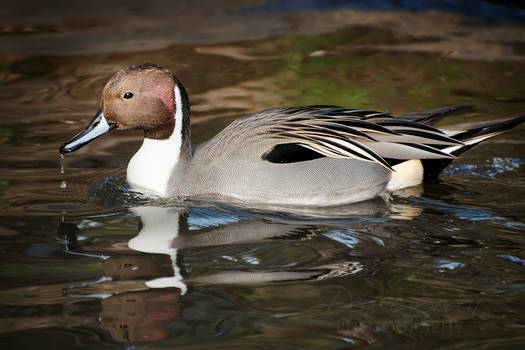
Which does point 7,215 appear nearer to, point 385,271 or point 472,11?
point 385,271

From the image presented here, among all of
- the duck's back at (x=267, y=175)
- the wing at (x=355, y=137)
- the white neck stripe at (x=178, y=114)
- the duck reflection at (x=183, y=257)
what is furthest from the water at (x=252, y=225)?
the white neck stripe at (x=178, y=114)

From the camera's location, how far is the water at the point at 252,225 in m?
3.72

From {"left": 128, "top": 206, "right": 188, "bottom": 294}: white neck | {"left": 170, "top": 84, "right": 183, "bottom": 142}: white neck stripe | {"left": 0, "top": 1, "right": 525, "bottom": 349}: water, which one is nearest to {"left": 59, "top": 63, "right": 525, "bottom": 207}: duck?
{"left": 170, "top": 84, "right": 183, "bottom": 142}: white neck stripe

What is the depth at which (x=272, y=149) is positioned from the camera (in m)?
5.35

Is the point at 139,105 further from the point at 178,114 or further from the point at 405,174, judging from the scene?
the point at 405,174

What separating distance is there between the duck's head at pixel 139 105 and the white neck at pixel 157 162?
29 millimetres

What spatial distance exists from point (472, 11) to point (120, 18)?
429cm

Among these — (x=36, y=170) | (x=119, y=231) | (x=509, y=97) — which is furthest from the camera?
(x=509, y=97)

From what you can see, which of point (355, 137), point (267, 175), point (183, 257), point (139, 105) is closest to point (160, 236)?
point (183, 257)

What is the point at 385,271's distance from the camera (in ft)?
14.0

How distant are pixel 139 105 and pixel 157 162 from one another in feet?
1.32

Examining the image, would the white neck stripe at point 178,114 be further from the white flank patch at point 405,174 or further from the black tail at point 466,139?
the black tail at point 466,139

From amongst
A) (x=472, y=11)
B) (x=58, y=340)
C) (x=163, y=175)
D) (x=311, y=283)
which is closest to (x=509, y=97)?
(x=472, y=11)

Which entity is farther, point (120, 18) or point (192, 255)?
point (120, 18)
